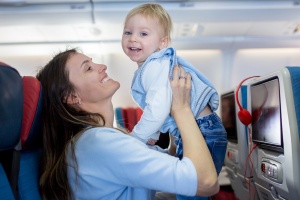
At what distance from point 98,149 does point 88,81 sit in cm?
49

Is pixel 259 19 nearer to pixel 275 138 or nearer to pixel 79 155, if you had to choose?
pixel 275 138

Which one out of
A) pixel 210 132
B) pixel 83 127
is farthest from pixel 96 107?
pixel 210 132

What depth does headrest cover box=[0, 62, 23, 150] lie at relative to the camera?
90cm

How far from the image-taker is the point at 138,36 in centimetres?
170

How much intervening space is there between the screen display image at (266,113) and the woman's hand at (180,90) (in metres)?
0.50

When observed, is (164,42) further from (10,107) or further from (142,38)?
(10,107)

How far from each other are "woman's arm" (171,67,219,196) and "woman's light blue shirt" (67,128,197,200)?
41 mm

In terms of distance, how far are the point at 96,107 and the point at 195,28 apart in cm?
261

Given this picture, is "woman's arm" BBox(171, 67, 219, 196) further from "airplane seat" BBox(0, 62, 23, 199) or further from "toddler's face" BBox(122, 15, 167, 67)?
"airplane seat" BBox(0, 62, 23, 199)

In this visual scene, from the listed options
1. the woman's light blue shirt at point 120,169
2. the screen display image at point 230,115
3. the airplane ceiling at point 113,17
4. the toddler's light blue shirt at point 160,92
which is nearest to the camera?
the woman's light blue shirt at point 120,169

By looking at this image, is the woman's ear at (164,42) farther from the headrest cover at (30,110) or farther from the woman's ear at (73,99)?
the headrest cover at (30,110)

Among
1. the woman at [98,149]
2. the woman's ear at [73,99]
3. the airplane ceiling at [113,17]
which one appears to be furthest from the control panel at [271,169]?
the airplane ceiling at [113,17]

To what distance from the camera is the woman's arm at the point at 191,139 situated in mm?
1076

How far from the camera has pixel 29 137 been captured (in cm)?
109
